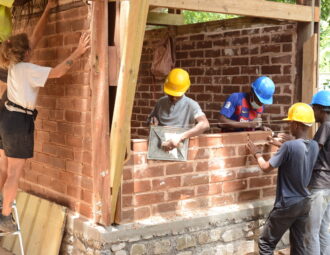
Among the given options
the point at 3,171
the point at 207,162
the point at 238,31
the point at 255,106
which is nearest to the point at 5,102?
the point at 3,171

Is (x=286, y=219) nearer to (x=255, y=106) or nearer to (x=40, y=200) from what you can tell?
(x=255, y=106)

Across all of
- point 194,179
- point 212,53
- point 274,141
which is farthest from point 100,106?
point 212,53

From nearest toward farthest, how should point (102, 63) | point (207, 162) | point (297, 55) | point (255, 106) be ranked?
1. point (102, 63)
2. point (207, 162)
3. point (255, 106)
4. point (297, 55)

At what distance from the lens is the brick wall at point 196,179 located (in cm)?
527

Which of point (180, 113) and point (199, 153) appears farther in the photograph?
point (199, 153)

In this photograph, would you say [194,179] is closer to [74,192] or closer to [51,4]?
[74,192]

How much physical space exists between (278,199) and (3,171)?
9.70 ft

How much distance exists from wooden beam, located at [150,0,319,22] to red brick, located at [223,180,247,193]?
1.93m

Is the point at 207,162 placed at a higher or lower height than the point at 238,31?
lower

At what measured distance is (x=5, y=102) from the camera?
541 centimetres

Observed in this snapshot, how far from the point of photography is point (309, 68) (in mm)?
6578

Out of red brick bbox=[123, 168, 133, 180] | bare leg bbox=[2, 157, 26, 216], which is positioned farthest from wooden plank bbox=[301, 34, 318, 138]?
bare leg bbox=[2, 157, 26, 216]

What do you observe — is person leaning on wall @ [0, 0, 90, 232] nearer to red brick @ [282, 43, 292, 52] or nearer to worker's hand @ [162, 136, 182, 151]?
worker's hand @ [162, 136, 182, 151]

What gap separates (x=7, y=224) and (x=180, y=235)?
6.09 ft
